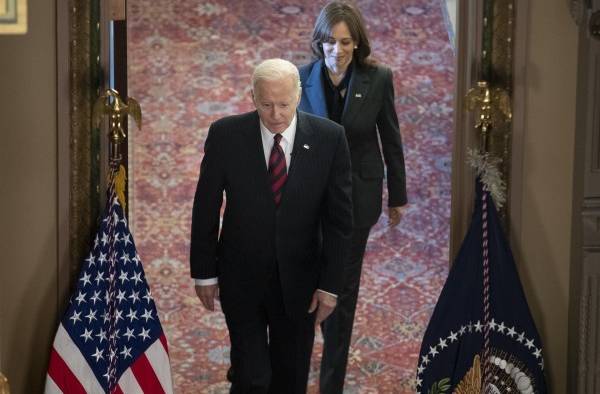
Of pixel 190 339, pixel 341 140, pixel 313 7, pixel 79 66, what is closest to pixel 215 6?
pixel 313 7

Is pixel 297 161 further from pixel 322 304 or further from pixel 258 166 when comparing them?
pixel 322 304

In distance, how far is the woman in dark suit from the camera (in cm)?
462

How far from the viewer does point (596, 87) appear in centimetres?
422

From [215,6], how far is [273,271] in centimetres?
392

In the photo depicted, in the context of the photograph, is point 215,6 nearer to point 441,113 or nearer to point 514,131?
point 441,113

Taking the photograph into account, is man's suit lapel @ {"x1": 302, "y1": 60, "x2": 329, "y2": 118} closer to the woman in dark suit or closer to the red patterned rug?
the woman in dark suit

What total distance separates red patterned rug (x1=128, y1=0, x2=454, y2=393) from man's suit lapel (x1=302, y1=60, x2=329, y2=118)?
121 cm

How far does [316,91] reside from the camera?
15.3 ft

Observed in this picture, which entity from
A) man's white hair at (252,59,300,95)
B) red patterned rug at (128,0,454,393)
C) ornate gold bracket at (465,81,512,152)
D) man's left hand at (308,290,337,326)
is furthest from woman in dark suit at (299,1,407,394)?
man's white hair at (252,59,300,95)

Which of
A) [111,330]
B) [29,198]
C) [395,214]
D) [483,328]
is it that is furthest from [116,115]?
[483,328]

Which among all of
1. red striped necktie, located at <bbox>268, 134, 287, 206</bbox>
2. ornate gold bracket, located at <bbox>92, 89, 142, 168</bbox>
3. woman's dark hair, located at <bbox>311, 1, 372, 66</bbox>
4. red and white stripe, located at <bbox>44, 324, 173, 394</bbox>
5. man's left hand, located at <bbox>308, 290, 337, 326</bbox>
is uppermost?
woman's dark hair, located at <bbox>311, 1, 372, 66</bbox>

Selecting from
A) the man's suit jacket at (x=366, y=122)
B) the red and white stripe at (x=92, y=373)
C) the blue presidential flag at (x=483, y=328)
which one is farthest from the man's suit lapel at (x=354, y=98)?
the red and white stripe at (x=92, y=373)

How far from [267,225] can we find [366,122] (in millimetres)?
944

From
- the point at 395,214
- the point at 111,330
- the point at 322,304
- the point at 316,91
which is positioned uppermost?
the point at 316,91
